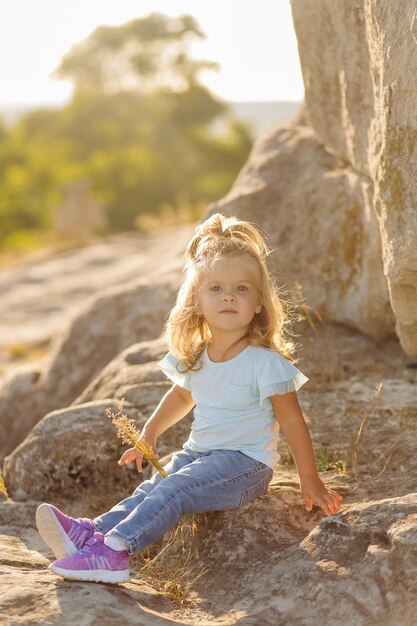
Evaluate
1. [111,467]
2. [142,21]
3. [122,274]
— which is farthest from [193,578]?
[142,21]

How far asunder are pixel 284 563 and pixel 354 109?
2.68 metres

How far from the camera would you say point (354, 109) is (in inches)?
195

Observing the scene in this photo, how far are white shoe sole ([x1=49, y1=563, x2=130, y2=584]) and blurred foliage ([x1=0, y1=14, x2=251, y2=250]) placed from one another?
25643 millimetres

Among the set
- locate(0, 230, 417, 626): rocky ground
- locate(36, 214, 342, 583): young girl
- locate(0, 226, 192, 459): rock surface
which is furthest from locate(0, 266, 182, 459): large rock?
locate(36, 214, 342, 583): young girl

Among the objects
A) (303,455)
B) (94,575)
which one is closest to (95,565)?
(94,575)

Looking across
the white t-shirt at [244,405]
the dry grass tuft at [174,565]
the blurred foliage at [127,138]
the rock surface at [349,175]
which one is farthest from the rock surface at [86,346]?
the blurred foliage at [127,138]

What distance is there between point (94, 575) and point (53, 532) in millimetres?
231

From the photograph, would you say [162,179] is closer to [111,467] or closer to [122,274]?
[122,274]

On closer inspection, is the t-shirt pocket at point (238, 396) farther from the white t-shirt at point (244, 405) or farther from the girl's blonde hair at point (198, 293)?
the girl's blonde hair at point (198, 293)

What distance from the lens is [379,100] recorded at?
13.6 feet

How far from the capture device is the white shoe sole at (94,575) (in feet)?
10.3

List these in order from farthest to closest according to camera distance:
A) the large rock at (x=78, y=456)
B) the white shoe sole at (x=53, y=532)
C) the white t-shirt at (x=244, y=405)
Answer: the large rock at (x=78, y=456) → the white t-shirt at (x=244, y=405) → the white shoe sole at (x=53, y=532)

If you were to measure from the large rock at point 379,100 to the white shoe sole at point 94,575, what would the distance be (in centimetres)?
178

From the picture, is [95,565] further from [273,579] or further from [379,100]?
[379,100]
